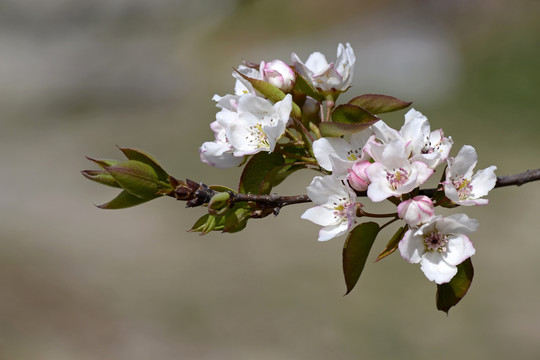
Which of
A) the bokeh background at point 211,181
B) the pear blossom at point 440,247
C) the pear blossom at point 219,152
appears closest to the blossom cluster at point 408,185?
the pear blossom at point 440,247

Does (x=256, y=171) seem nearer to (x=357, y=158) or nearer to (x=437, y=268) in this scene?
(x=357, y=158)

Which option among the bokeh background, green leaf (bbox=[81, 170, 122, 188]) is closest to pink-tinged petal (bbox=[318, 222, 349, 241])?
green leaf (bbox=[81, 170, 122, 188])

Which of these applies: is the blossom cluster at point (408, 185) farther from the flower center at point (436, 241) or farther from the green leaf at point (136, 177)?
the green leaf at point (136, 177)

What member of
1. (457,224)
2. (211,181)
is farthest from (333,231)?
(211,181)

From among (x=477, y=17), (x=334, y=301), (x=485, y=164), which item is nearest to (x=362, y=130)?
(x=334, y=301)

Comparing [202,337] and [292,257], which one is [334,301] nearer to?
[292,257]

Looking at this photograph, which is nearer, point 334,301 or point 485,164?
point 334,301

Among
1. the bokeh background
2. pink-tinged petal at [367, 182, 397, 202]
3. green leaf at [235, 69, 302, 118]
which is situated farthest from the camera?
the bokeh background

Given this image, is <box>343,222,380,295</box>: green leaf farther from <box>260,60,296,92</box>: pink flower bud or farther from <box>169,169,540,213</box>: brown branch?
<box>260,60,296,92</box>: pink flower bud
